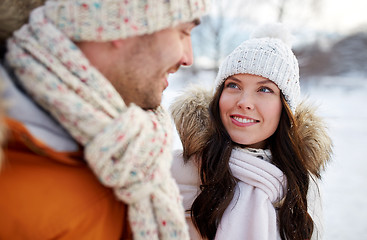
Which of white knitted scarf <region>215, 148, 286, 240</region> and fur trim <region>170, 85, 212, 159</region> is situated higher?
fur trim <region>170, 85, 212, 159</region>

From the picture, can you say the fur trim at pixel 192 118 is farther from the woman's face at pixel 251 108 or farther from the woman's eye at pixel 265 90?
the woman's eye at pixel 265 90

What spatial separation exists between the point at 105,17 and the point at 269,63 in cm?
115

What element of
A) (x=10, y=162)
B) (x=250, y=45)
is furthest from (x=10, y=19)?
(x=250, y=45)

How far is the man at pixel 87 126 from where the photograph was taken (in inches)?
35.3

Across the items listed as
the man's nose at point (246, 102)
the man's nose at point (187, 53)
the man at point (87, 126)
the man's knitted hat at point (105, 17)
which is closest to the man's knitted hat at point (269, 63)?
the man's nose at point (246, 102)

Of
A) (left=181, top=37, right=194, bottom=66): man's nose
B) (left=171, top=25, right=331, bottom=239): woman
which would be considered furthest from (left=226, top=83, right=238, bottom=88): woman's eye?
(left=181, top=37, right=194, bottom=66): man's nose

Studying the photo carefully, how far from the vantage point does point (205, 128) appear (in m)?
2.03

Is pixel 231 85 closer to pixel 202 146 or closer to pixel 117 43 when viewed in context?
pixel 202 146

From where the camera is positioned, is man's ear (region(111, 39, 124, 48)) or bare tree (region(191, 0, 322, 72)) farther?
bare tree (region(191, 0, 322, 72))

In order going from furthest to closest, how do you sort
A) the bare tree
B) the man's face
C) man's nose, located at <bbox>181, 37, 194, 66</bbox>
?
the bare tree < man's nose, located at <bbox>181, 37, 194, 66</bbox> < the man's face

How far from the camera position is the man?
897 millimetres

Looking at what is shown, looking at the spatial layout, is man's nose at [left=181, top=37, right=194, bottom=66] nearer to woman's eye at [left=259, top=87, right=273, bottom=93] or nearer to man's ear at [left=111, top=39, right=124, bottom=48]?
man's ear at [left=111, top=39, right=124, bottom=48]

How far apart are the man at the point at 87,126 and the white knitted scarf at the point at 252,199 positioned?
769 millimetres

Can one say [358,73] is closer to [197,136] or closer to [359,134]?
[359,134]
